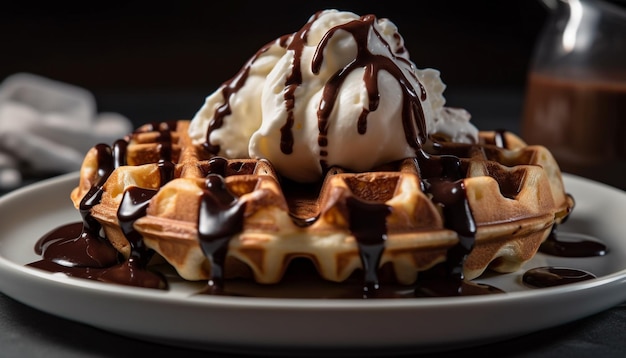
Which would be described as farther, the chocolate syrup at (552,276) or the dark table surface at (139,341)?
the chocolate syrup at (552,276)

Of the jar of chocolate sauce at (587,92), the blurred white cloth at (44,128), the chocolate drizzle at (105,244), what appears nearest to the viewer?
the chocolate drizzle at (105,244)

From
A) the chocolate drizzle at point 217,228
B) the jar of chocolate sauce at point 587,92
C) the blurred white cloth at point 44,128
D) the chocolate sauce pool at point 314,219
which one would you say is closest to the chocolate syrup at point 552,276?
the chocolate sauce pool at point 314,219

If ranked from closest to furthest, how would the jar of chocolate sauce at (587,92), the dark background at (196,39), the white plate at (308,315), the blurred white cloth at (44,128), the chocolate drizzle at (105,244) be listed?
the white plate at (308,315) → the chocolate drizzle at (105,244) → the jar of chocolate sauce at (587,92) → the blurred white cloth at (44,128) → the dark background at (196,39)

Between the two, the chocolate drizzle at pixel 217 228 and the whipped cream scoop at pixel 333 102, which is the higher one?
the whipped cream scoop at pixel 333 102

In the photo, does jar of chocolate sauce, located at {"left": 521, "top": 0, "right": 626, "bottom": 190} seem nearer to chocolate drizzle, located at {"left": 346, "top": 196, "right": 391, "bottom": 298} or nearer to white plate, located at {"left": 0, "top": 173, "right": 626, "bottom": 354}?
white plate, located at {"left": 0, "top": 173, "right": 626, "bottom": 354}

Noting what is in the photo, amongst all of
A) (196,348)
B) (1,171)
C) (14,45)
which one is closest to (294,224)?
(196,348)

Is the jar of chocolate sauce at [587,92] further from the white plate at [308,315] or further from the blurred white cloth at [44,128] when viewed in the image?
the blurred white cloth at [44,128]
